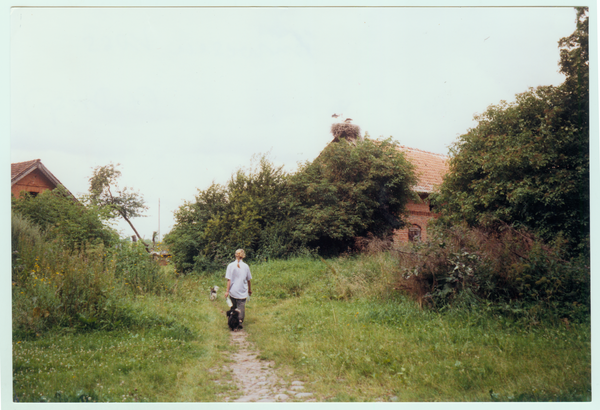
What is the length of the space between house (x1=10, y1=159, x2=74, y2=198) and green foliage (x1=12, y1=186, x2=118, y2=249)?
122 millimetres

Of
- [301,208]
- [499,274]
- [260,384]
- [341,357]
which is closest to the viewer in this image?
[260,384]

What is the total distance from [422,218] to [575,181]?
202 inches

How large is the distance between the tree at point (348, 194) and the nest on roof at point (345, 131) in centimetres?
94

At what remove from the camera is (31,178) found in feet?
18.6

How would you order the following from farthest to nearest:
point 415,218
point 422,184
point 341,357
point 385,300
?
point 422,184 < point 415,218 < point 385,300 < point 341,357

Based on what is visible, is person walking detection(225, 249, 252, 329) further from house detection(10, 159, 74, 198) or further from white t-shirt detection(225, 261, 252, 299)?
house detection(10, 159, 74, 198)

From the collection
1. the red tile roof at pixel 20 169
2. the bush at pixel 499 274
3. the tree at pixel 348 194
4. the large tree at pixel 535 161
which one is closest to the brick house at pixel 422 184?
the tree at pixel 348 194

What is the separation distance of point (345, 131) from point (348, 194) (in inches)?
116

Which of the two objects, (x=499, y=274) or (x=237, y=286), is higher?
(x=499, y=274)

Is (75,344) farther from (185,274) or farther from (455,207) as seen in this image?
(455,207)

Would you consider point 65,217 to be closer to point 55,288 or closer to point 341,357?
point 55,288

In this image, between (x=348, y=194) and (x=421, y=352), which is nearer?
(x=421, y=352)

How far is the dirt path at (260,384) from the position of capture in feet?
13.7

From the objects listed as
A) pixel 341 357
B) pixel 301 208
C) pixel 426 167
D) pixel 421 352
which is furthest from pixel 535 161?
pixel 301 208
